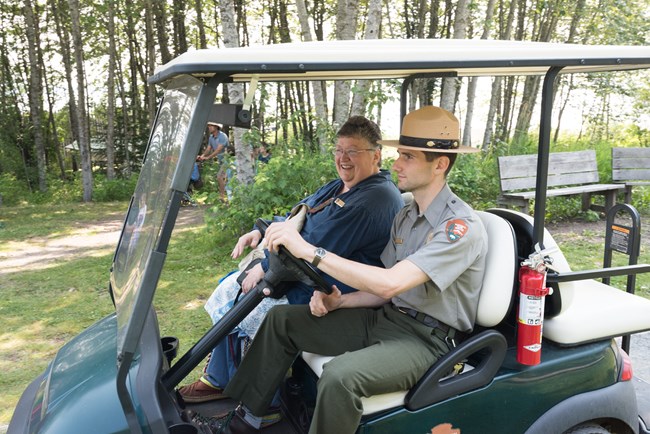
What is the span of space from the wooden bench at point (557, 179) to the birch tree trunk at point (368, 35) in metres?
1.78

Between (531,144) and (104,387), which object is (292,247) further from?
(531,144)

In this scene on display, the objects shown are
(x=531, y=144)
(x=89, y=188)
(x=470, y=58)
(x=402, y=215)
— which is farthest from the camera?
(x=89, y=188)

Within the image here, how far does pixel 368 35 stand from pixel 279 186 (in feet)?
6.82

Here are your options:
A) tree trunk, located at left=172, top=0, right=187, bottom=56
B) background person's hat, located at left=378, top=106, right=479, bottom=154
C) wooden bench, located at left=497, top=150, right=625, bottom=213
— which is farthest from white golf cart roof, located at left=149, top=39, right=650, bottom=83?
tree trunk, located at left=172, top=0, right=187, bottom=56

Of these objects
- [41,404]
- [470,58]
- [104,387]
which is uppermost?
[470,58]

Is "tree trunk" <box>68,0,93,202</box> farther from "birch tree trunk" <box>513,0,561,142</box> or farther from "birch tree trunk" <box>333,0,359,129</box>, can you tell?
"birch tree trunk" <box>513,0,561,142</box>

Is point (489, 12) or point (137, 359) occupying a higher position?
point (489, 12)

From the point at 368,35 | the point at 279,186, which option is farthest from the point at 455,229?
the point at 368,35

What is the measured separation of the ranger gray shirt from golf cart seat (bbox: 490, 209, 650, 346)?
288 millimetres

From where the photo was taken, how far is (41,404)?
5.75 ft

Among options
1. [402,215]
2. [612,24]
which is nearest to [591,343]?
[402,215]

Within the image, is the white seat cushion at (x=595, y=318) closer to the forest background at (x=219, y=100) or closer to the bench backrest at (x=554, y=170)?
the forest background at (x=219, y=100)

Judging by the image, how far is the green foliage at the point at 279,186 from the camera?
557cm

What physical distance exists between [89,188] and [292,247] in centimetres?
1063
